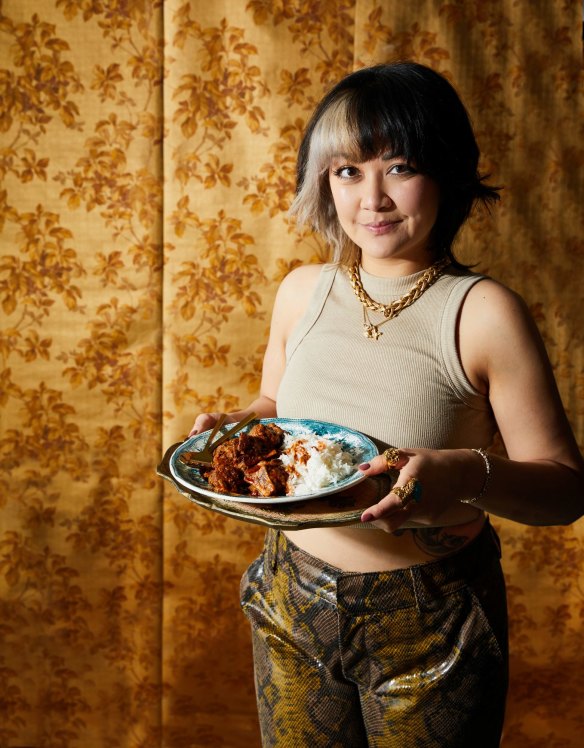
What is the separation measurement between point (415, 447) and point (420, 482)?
165mm

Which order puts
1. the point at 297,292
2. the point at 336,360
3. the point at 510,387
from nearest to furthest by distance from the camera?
the point at 510,387 < the point at 336,360 < the point at 297,292

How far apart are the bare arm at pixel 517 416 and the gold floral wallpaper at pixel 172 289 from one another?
39.3 inches

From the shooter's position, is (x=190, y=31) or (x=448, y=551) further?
(x=190, y=31)

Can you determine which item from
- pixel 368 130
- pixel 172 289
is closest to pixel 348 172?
pixel 368 130

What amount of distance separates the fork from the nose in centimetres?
39

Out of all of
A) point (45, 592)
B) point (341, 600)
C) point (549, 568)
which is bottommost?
point (45, 592)

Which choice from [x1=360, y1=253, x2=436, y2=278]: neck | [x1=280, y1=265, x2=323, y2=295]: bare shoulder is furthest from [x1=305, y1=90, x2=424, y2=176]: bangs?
[x1=280, y1=265, x2=323, y2=295]: bare shoulder

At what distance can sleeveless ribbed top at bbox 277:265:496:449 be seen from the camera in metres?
1.22

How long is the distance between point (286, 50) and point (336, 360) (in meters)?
1.13

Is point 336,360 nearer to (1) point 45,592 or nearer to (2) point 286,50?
(2) point 286,50

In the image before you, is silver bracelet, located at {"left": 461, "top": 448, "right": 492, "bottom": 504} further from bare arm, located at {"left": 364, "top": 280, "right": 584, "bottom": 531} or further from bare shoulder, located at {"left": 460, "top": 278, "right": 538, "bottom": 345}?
bare shoulder, located at {"left": 460, "top": 278, "right": 538, "bottom": 345}

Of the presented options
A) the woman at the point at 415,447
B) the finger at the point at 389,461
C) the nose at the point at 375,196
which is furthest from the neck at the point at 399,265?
the finger at the point at 389,461

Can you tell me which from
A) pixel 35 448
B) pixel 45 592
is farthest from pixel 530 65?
pixel 45 592

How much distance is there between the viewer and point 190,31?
2.07 metres
